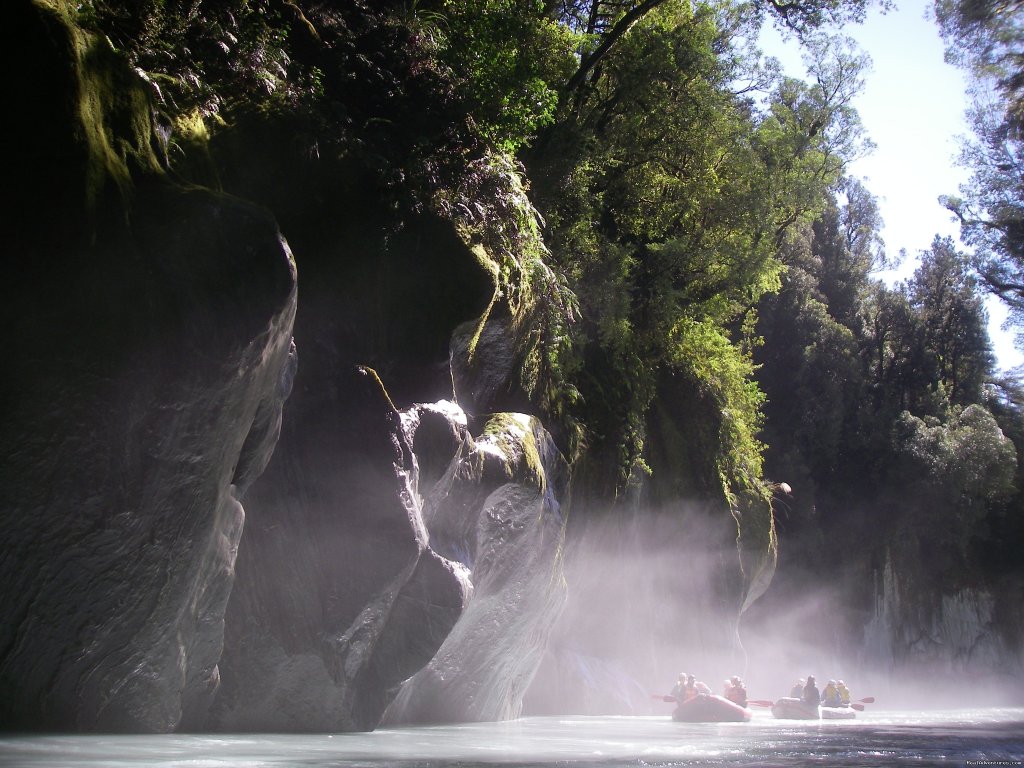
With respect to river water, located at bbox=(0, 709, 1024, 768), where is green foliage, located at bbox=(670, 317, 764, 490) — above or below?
above

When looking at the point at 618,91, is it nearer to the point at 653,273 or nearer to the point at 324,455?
the point at 653,273

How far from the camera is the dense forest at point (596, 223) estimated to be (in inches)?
344

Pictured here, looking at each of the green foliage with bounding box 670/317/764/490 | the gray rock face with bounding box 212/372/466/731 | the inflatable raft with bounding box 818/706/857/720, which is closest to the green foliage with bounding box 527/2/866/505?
the green foliage with bounding box 670/317/764/490

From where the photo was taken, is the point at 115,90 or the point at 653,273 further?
the point at 653,273

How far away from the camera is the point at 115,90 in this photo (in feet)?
22.6

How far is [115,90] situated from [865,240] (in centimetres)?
4219

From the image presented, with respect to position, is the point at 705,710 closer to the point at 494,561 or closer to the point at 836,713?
the point at 836,713

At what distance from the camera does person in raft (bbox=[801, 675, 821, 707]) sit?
19406mm

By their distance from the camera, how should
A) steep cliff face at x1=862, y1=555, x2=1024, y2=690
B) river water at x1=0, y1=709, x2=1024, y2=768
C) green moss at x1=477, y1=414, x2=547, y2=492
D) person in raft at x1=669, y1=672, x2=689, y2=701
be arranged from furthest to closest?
→ steep cliff face at x1=862, y1=555, x2=1024, y2=690
person in raft at x1=669, y1=672, x2=689, y2=701
green moss at x1=477, y1=414, x2=547, y2=492
river water at x1=0, y1=709, x2=1024, y2=768

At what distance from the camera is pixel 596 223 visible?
56.5 feet

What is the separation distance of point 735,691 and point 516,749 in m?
11.6

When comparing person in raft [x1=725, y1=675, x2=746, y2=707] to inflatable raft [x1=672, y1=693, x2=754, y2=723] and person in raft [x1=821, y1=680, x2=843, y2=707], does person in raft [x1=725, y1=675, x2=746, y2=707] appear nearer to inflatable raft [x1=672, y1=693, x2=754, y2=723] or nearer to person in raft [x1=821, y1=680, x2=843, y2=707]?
inflatable raft [x1=672, y1=693, x2=754, y2=723]

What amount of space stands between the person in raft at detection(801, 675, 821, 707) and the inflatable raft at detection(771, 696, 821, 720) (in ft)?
0.32

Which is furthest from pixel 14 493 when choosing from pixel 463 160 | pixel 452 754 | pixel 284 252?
pixel 463 160
